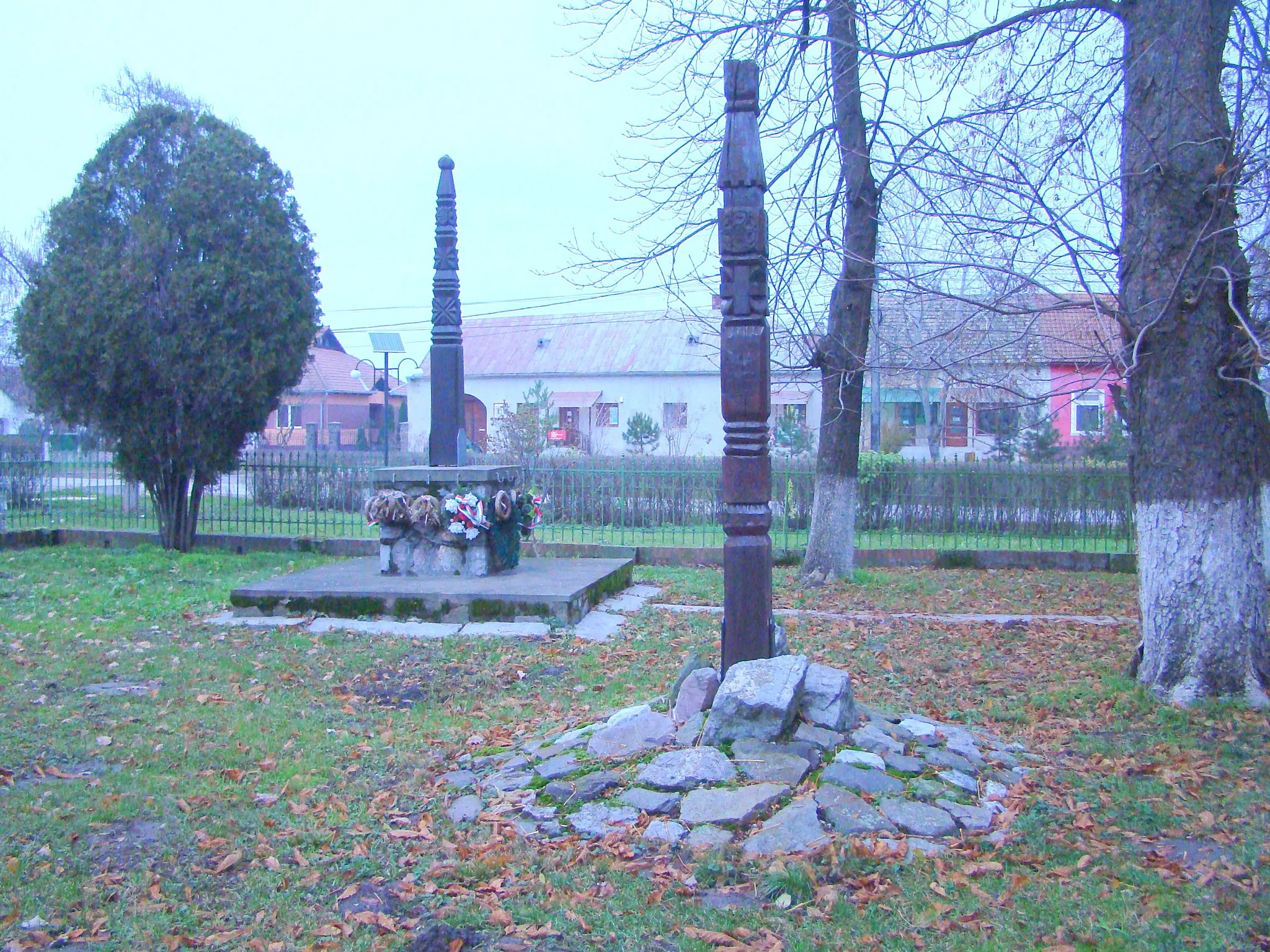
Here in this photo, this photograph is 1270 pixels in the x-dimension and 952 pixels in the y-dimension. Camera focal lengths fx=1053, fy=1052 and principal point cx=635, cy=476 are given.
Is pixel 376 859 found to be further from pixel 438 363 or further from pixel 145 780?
pixel 438 363

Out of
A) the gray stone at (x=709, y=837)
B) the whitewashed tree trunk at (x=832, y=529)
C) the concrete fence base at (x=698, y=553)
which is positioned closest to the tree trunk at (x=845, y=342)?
the whitewashed tree trunk at (x=832, y=529)

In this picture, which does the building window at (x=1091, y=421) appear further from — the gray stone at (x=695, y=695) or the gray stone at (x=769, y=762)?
the gray stone at (x=769, y=762)

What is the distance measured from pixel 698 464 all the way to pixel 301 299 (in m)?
6.36

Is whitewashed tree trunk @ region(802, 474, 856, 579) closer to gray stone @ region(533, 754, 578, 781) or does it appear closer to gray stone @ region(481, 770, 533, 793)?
gray stone @ region(533, 754, 578, 781)

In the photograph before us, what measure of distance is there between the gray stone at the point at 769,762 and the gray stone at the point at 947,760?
2.02 ft

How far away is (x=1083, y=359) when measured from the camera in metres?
8.19

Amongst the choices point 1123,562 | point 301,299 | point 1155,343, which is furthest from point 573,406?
point 1155,343

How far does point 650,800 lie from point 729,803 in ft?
1.12

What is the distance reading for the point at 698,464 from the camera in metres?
16.4

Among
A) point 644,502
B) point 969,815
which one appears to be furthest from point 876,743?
point 644,502

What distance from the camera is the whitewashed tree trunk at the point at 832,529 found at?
444 inches

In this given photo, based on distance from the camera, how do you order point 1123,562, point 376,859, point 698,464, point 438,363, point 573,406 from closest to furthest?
point 376,859
point 438,363
point 1123,562
point 698,464
point 573,406

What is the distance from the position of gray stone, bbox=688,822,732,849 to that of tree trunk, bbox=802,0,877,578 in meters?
5.90

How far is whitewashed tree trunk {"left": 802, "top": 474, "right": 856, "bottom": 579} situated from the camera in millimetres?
11273
